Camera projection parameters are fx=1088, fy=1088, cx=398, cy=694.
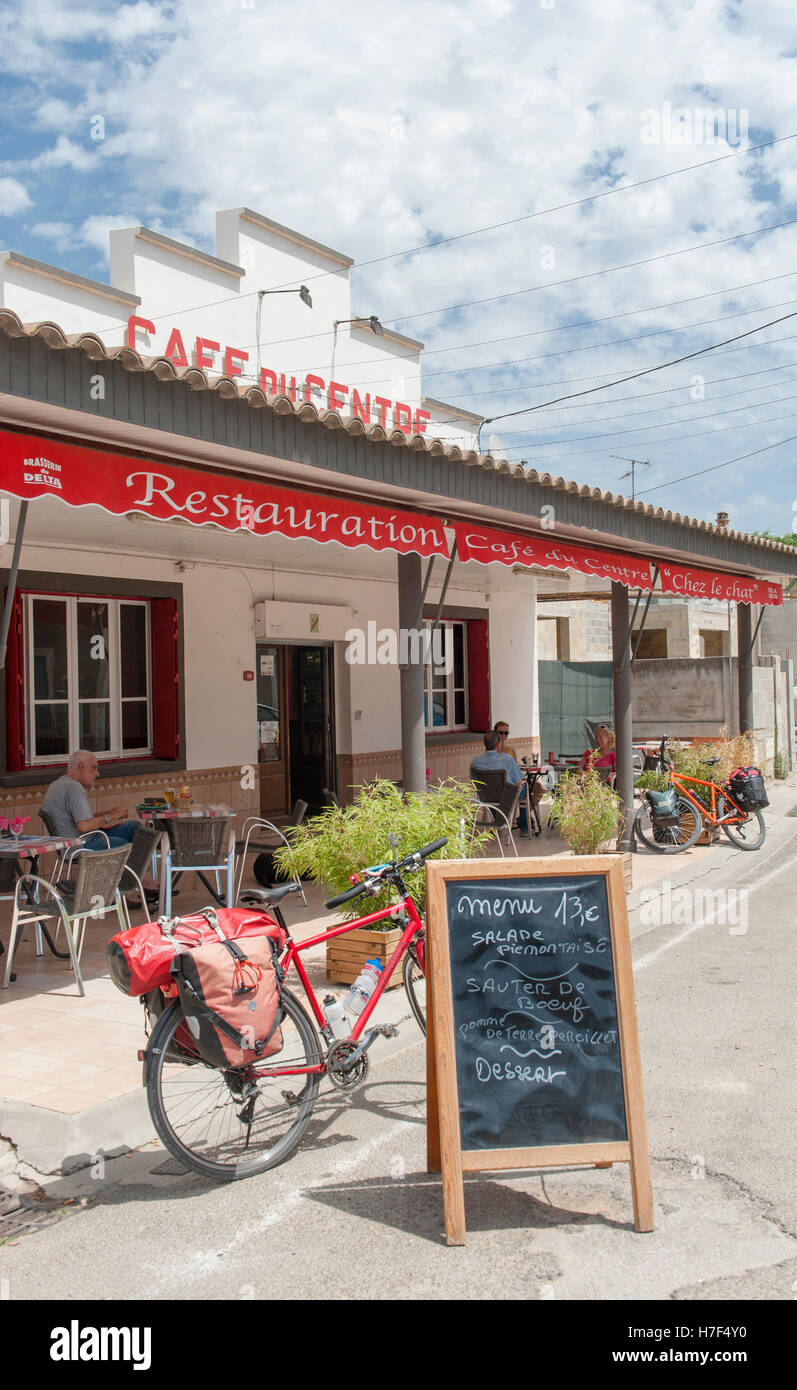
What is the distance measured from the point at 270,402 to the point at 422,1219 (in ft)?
13.7

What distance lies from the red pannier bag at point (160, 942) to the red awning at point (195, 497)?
244 cm

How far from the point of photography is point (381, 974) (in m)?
4.37

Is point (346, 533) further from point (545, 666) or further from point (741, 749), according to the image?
point (545, 666)

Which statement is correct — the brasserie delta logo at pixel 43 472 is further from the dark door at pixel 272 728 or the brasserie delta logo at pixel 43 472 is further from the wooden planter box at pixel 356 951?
the dark door at pixel 272 728

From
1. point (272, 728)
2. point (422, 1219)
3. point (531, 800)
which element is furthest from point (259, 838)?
point (422, 1219)

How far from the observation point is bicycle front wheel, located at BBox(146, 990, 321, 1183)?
3.66 metres

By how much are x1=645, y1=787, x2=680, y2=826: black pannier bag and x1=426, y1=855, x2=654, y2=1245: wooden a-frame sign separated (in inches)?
297

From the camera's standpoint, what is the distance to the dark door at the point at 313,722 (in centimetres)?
1275

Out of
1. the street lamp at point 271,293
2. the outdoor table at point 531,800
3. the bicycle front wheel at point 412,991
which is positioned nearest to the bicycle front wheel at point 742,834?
the outdoor table at point 531,800

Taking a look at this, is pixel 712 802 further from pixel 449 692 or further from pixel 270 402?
pixel 270 402
